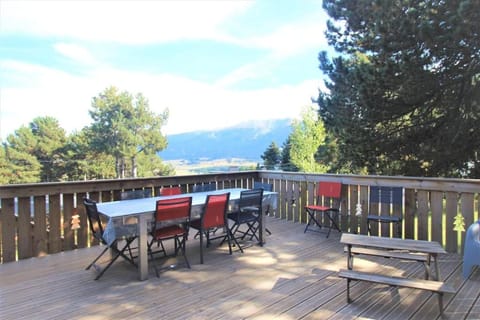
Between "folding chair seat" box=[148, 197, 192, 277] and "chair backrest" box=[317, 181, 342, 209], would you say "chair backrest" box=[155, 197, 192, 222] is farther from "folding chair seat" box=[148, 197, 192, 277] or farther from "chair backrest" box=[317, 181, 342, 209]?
"chair backrest" box=[317, 181, 342, 209]

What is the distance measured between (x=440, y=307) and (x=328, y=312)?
0.87 meters

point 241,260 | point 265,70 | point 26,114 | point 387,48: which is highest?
point 265,70

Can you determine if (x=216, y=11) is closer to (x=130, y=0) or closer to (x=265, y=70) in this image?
(x=130, y=0)

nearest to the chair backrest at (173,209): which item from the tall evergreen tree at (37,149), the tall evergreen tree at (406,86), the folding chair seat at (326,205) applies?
the folding chair seat at (326,205)

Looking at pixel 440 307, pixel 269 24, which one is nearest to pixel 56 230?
pixel 440 307

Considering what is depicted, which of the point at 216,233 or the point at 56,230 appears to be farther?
the point at 216,233

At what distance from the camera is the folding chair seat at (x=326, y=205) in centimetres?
500

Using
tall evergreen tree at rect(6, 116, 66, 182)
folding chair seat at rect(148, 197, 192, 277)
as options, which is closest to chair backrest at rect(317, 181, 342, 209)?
folding chair seat at rect(148, 197, 192, 277)

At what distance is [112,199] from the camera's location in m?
4.70

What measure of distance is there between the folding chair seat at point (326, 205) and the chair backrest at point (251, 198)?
114 centimetres

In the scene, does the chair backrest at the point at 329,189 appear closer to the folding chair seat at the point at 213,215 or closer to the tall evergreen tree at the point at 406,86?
the folding chair seat at the point at 213,215

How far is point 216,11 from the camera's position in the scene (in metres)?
10.5

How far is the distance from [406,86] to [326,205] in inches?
107

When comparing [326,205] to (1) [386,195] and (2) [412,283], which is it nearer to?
(1) [386,195]
